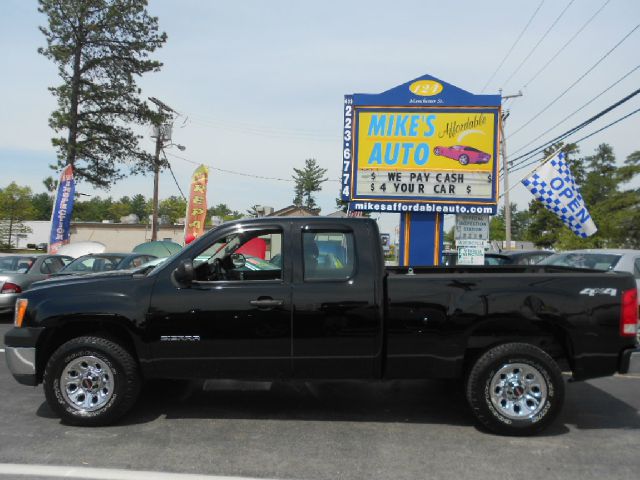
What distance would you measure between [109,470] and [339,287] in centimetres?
225

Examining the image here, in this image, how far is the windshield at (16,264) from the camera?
1142cm

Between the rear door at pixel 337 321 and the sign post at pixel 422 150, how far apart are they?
20.7ft

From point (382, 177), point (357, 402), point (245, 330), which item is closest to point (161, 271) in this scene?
point (245, 330)

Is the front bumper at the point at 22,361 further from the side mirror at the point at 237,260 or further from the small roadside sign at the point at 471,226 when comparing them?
the small roadside sign at the point at 471,226

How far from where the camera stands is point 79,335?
193 inches

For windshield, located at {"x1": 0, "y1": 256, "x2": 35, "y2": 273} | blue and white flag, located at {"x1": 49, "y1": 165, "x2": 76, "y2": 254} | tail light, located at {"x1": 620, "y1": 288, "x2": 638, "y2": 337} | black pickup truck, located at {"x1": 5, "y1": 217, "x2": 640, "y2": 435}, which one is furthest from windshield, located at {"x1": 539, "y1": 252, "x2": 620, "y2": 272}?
blue and white flag, located at {"x1": 49, "y1": 165, "x2": 76, "y2": 254}

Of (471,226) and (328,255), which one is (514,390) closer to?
(328,255)

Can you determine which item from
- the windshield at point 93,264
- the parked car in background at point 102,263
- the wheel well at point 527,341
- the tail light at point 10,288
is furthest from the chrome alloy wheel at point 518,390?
the tail light at point 10,288

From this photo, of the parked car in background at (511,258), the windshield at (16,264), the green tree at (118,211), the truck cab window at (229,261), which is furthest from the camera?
the green tree at (118,211)

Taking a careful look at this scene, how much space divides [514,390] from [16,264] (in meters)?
11.0

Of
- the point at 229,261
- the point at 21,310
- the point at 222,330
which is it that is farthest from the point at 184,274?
the point at 21,310

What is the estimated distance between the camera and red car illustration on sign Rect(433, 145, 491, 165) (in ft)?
35.3

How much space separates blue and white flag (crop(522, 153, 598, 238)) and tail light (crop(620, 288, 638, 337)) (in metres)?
Result: 7.42

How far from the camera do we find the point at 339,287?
4676mm
